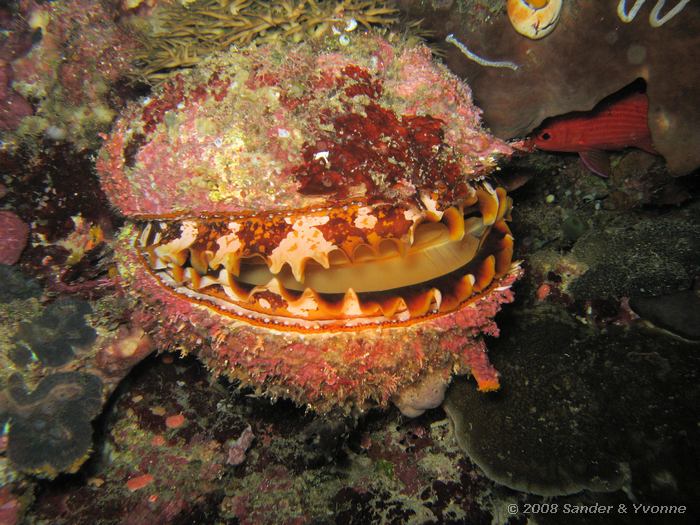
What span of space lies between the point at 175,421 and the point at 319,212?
8.81 ft

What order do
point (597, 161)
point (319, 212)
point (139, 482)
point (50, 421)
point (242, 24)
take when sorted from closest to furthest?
point (319, 212) → point (242, 24) → point (50, 421) → point (139, 482) → point (597, 161)

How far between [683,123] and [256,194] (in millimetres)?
3091

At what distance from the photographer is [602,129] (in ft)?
11.7

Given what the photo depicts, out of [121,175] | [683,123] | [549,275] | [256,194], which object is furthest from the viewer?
[549,275]

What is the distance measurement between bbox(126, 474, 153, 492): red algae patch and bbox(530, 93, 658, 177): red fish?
14.7 feet

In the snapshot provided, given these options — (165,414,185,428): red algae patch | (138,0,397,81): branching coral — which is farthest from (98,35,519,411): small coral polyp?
(165,414,185,428): red algae patch

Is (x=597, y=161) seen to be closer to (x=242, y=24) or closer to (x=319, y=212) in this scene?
(x=319, y=212)

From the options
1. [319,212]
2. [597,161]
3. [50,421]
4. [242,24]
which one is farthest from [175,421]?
[597,161]

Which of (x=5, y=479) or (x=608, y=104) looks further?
(x=608, y=104)

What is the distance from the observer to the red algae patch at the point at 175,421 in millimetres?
3689

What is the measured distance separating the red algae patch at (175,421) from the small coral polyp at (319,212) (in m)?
1.37

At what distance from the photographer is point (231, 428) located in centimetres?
371

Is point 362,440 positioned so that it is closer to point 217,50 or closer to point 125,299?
point 125,299

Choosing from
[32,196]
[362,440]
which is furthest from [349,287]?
[32,196]
